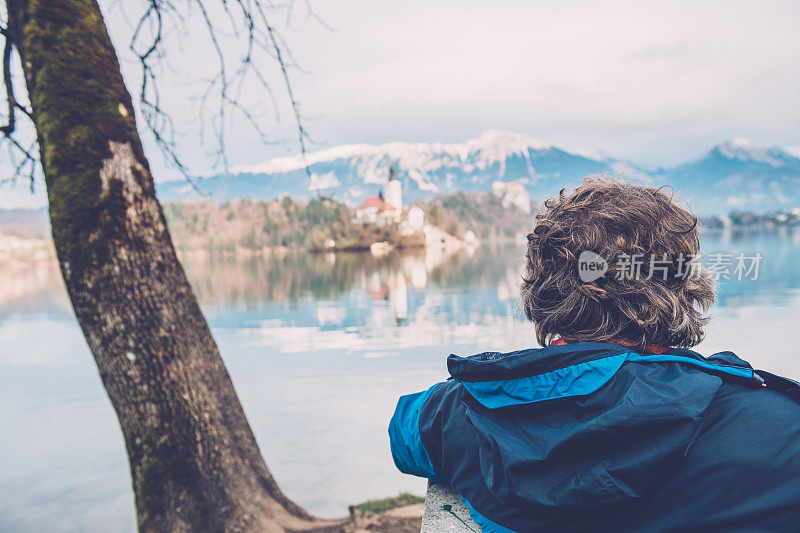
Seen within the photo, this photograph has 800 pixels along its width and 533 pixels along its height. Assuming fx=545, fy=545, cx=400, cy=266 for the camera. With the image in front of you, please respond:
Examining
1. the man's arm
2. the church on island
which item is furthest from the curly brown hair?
the church on island

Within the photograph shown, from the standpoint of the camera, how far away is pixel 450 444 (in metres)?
1.43

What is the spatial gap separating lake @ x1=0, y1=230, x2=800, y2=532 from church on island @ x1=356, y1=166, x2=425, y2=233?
74902mm

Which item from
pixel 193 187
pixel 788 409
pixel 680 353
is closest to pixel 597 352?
pixel 680 353

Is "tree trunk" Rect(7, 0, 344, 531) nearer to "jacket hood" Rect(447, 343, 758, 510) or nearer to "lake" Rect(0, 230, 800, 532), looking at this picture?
"lake" Rect(0, 230, 800, 532)

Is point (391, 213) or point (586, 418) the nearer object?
point (586, 418)

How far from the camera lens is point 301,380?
443 inches

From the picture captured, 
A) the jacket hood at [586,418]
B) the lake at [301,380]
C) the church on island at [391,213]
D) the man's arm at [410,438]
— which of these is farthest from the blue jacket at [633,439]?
the church on island at [391,213]

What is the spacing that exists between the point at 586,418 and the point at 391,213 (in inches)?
4038

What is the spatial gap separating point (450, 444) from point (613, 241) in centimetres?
67

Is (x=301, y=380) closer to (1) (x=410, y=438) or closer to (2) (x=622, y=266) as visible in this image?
(1) (x=410, y=438)

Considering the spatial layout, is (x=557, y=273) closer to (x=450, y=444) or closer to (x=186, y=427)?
(x=450, y=444)

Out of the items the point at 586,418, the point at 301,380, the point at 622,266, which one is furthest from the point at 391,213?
the point at 586,418

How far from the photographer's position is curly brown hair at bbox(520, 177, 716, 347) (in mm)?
1368

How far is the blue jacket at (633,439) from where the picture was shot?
3.58ft
